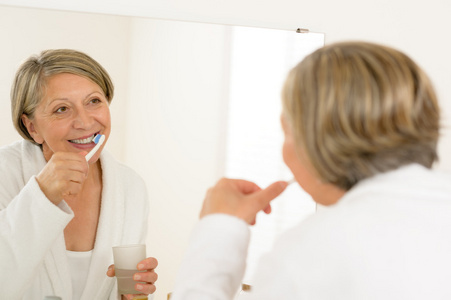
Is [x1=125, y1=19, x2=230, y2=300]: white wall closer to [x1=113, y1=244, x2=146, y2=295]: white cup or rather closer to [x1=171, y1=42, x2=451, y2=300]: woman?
[x1=113, y1=244, x2=146, y2=295]: white cup

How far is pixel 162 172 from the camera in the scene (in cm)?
139

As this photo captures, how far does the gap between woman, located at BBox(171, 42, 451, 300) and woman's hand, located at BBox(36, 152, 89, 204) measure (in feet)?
1.40

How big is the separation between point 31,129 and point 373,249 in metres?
0.85

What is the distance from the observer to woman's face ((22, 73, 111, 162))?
1.19m

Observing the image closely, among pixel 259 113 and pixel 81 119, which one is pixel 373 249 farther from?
pixel 259 113

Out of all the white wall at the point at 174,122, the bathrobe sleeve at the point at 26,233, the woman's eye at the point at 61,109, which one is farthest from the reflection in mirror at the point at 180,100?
the bathrobe sleeve at the point at 26,233

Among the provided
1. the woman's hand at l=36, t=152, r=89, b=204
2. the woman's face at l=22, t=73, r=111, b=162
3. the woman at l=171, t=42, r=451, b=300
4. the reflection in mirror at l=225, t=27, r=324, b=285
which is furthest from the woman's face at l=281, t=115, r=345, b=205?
the reflection in mirror at l=225, t=27, r=324, b=285

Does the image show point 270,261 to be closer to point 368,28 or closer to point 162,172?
point 162,172

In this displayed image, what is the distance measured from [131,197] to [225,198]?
1.90 feet

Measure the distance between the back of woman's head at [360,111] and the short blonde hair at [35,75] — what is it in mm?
680

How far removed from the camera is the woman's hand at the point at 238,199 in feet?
2.54

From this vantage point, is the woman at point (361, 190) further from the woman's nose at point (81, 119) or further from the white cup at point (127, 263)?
the woman's nose at point (81, 119)

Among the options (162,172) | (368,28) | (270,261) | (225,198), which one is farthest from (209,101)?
(270,261)

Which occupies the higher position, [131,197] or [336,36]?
[336,36]
